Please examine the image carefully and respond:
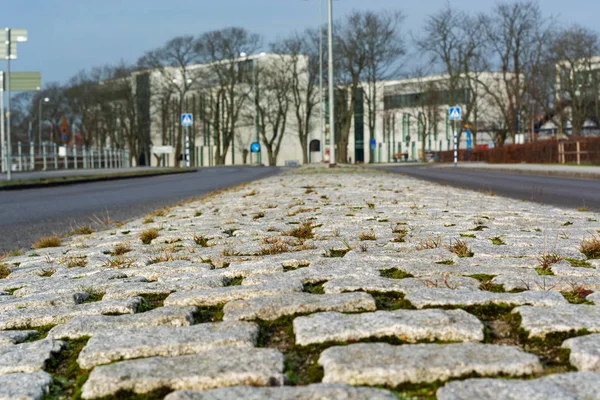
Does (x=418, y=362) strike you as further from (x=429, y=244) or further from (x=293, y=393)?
(x=429, y=244)

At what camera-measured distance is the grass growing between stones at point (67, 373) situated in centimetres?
248

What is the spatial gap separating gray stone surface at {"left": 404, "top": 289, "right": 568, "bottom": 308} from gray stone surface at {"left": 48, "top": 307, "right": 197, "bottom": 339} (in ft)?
3.50

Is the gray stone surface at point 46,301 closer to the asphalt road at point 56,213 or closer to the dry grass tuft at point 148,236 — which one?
the dry grass tuft at point 148,236

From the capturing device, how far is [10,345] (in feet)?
10.4

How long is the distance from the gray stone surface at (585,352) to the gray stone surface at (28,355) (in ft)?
6.32

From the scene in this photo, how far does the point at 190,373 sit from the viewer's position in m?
2.46

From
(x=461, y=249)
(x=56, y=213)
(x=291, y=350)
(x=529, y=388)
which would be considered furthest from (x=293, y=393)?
(x=56, y=213)

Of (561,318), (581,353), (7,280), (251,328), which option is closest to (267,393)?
(251,328)

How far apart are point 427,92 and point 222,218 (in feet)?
175

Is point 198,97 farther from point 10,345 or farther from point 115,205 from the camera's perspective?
point 10,345

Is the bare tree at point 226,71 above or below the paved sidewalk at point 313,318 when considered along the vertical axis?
above

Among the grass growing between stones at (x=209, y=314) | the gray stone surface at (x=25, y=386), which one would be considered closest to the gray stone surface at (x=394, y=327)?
the grass growing between stones at (x=209, y=314)

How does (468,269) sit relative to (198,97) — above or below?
below

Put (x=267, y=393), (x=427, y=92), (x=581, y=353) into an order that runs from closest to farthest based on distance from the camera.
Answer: (x=267, y=393), (x=581, y=353), (x=427, y=92)
